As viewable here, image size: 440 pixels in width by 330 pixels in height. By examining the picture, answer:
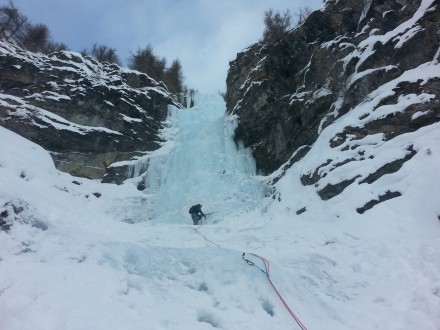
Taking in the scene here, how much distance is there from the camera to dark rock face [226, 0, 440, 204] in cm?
1032

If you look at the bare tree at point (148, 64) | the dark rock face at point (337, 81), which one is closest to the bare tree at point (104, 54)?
the bare tree at point (148, 64)

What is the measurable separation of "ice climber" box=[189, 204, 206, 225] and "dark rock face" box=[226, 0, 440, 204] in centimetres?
356

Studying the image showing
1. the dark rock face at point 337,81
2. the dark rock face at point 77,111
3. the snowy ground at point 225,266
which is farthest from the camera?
the dark rock face at point 77,111

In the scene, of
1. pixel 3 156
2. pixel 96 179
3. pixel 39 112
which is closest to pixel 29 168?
pixel 3 156

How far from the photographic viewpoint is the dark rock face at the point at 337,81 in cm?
1032

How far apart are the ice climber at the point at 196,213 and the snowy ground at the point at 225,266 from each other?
167 centimetres

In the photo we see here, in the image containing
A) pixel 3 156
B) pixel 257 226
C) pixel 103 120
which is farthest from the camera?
Result: pixel 103 120

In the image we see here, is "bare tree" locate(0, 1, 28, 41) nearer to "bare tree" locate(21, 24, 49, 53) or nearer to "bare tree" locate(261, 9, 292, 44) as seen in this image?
"bare tree" locate(21, 24, 49, 53)

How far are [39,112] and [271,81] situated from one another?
10446mm

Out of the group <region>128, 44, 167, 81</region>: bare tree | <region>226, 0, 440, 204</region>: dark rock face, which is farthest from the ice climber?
<region>128, 44, 167, 81</region>: bare tree

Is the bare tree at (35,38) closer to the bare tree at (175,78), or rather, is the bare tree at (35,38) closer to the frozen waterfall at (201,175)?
the bare tree at (175,78)

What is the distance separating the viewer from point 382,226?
24.8ft

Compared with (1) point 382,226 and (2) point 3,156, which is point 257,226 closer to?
(1) point 382,226

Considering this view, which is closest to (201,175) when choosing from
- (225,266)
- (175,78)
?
(225,266)
